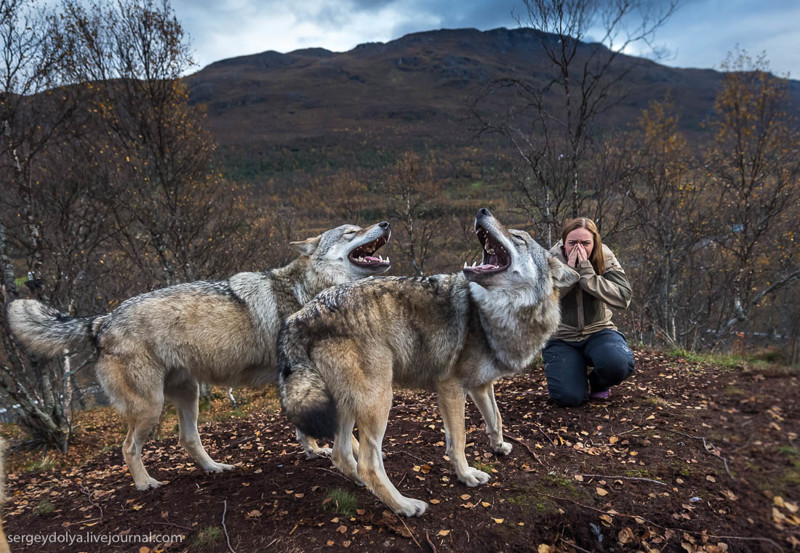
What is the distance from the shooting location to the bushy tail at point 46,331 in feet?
13.3

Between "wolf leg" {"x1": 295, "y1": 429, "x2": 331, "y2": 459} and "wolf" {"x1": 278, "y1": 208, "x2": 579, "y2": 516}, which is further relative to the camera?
"wolf leg" {"x1": 295, "y1": 429, "x2": 331, "y2": 459}

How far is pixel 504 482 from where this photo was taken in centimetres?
342

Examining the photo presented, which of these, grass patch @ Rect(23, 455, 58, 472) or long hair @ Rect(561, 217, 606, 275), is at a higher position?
long hair @ Rect(561, 217, 606, 275)

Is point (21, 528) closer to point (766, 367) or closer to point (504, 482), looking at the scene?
point (504, 482)

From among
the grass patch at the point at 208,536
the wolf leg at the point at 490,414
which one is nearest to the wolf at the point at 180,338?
the grass patch at the point at 208,536

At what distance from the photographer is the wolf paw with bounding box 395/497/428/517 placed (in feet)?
9.78

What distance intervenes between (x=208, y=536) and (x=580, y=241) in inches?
175

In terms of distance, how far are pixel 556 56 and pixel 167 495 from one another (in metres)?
8.22

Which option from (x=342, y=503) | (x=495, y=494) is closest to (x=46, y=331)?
(x=342, y=503)

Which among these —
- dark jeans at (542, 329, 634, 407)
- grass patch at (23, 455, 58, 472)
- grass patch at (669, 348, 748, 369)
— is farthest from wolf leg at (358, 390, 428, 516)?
grass patch at (669, 348, 748, 369)

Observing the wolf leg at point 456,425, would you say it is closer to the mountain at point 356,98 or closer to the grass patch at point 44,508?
the grass patch at point 44,508

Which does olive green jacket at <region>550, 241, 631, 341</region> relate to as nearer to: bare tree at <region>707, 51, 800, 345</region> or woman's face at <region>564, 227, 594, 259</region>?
woman's face at <region>564, 227, 594, 259</region>

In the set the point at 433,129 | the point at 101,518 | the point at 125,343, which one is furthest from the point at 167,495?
the point at 433,129

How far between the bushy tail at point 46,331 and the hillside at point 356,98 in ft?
134
